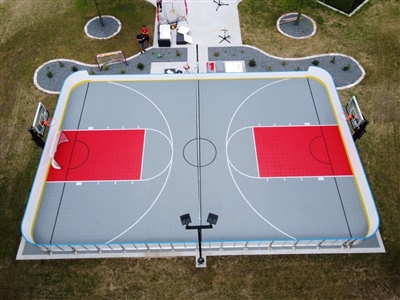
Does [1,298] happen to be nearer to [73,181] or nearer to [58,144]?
[73,181]

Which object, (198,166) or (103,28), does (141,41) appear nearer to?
(103,28)

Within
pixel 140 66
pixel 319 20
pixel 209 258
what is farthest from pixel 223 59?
pixel 209 258

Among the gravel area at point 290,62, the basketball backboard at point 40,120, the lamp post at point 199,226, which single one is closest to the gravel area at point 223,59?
the gravel area at point 290,62

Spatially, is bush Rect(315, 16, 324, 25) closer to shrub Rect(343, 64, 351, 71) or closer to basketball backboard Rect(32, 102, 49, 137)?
shrub Rect(343, 64, 351, 71)

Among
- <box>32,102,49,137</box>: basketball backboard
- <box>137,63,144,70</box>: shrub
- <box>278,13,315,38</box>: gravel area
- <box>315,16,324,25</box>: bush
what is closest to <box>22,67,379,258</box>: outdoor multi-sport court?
<box>32,102,49,137</box>: basketball backboard

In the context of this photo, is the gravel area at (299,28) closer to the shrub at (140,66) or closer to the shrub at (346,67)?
the shrub at (346,67)

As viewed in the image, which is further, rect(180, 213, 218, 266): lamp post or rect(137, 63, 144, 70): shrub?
rect(137, 63, 144, 70): shrub

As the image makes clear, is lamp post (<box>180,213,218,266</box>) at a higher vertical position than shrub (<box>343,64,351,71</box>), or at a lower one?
higher

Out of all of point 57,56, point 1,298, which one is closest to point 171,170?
point 1,298
